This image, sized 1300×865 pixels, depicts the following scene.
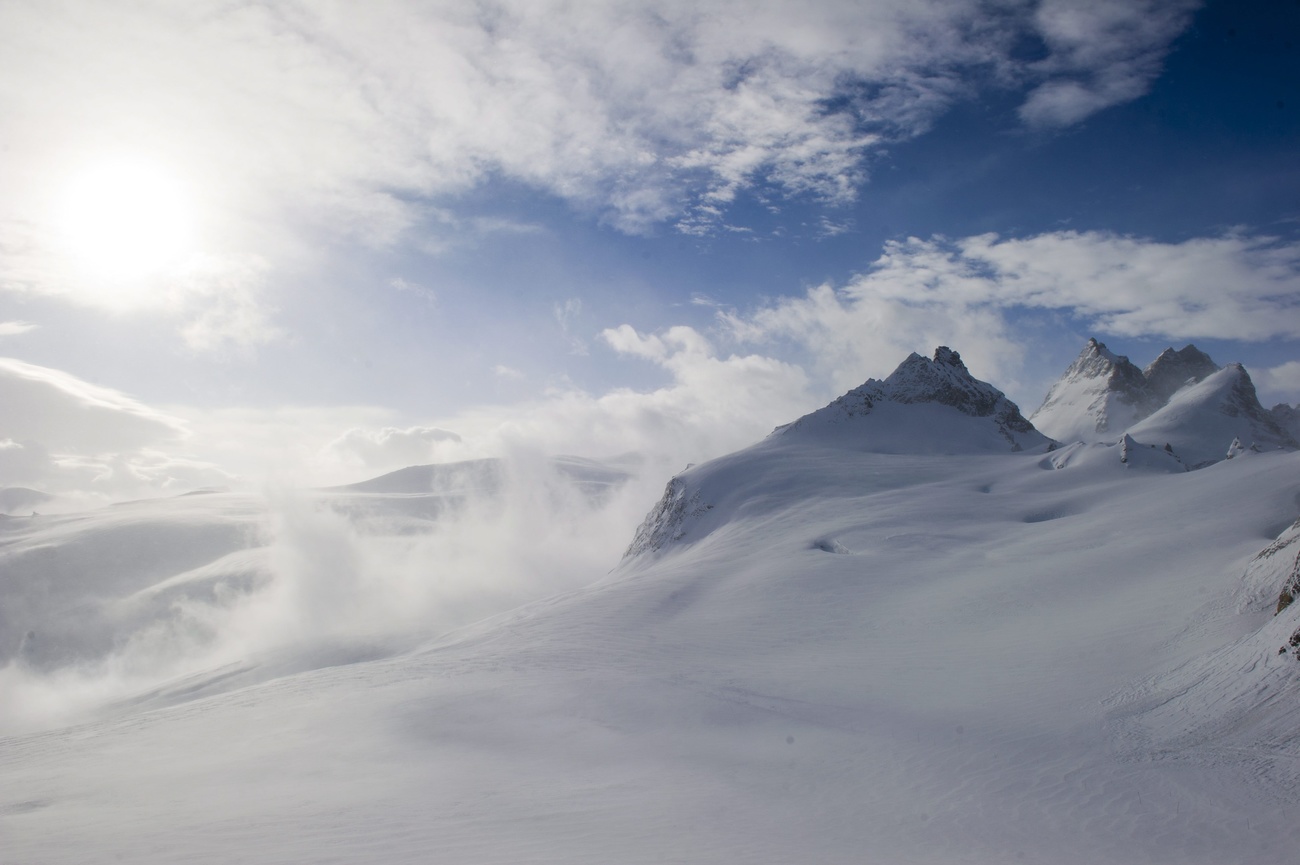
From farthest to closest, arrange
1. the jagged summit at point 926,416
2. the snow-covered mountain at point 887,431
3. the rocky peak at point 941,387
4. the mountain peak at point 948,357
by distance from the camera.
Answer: the mountain peak at point 948,357 < the rocky peak at point 941,387 < the jagged summit at point 926,416 < the snow-covered mountain at point 887,431

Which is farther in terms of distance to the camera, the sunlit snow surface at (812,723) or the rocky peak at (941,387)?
the rocky peak at (941,387)

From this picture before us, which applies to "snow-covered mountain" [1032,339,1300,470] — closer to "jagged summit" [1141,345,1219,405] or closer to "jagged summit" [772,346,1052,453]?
"jagged summit" [1141,345,1219,405]

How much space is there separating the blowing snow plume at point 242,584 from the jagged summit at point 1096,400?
86536 mm

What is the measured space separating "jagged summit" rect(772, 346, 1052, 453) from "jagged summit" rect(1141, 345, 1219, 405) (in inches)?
3224

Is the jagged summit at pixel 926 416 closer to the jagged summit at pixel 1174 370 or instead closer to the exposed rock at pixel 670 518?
the exposed rock at pixel 670 518

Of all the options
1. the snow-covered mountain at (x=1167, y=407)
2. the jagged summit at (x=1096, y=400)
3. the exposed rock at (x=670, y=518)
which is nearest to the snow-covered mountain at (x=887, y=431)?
the exposed rock at (x=670, y=518)

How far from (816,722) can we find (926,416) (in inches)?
2390

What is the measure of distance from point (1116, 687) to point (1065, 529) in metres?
18.7

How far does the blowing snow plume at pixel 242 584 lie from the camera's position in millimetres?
58562

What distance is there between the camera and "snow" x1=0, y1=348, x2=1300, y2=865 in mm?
11258

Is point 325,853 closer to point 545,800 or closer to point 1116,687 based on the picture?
point 545,800

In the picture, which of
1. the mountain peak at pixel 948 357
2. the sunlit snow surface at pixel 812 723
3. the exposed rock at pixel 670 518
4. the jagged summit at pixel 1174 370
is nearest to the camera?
the sunlit snow surface at pixel 812 723

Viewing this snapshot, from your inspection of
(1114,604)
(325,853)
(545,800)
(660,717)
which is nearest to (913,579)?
(1114,604)

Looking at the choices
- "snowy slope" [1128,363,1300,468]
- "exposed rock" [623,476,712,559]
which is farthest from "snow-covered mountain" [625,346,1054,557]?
"snowy slope" [1128,363,1300,468]
